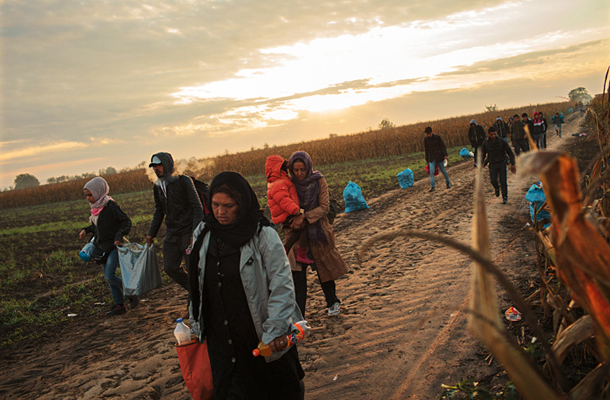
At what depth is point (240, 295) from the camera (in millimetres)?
2543

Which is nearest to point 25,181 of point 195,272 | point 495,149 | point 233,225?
point 495,149

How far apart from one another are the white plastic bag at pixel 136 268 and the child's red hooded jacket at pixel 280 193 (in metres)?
2.30

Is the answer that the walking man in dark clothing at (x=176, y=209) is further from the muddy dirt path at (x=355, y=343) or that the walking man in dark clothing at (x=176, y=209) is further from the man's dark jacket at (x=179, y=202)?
the muddy dirt path at (x=355, y=343)

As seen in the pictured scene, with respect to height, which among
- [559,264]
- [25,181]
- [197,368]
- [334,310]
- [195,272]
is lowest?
[334,310]

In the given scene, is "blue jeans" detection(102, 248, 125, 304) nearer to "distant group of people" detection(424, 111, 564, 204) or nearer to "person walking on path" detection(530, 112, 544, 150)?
"distant group of people" detection(424, 111, 564, 204)

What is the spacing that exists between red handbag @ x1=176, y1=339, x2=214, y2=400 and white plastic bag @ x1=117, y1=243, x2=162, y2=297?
330 centimetres

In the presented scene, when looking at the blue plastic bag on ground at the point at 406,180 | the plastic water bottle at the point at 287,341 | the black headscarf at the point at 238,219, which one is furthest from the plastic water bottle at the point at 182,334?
the blue plastic bag on ground at the point at 406,180

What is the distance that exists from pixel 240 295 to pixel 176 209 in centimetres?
288

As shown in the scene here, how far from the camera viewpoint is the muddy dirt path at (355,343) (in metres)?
3.41

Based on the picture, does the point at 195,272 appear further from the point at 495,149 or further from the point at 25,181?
the point at 25,181

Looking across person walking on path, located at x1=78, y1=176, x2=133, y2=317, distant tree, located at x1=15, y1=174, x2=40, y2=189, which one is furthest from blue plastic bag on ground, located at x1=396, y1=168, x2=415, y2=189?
distant tree, located at x1=15, y1=174, x2=40, y2=189

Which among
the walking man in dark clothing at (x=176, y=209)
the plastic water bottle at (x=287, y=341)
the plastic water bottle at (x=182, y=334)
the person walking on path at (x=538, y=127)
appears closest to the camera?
the plastic water bottle at (x=287, y=341)

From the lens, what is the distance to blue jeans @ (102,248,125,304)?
579 centimetres

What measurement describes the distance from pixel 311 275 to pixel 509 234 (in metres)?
3.48
